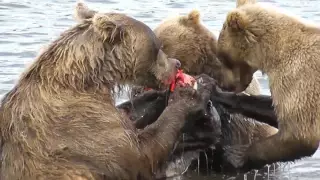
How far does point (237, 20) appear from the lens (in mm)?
9430

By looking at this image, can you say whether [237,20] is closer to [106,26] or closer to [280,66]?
[280,66]

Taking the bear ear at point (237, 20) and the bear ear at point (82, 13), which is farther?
the bear ear at point (237, 20)

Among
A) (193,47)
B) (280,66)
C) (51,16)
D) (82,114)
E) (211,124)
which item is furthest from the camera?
(51,16)

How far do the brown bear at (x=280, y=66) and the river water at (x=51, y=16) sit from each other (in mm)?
3113

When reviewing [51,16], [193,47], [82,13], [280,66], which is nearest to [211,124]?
[280,66]

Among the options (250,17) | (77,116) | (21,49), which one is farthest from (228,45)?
(21,49)

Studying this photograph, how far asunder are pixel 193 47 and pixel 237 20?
805 millimetres

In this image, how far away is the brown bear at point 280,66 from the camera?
891 cm

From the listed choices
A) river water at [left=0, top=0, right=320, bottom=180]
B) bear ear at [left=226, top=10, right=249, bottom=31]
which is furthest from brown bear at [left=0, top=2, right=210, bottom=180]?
river water at [left=0, top=0, right=320, bottom=180]

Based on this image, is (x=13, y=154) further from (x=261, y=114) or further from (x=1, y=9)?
(x=1, y=9)

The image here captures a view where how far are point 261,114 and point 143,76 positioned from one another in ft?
5.45

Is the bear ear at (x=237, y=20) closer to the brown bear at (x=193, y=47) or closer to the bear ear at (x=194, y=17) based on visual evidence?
the brown bear at (x=193, y=47)

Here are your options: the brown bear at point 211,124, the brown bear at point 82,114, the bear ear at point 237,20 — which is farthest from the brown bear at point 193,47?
the brown bear at point 82,114

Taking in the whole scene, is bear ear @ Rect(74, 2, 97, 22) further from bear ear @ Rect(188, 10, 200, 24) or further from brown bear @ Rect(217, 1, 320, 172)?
bear ear @ Rect(188, 10, 200, 24)
